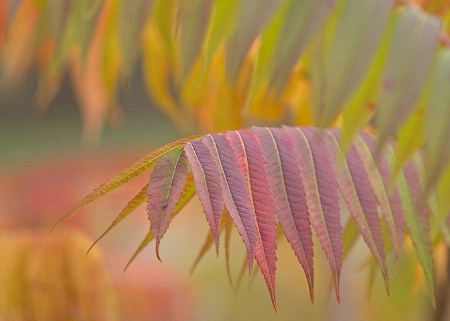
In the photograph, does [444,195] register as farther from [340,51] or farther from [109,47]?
[109,47]

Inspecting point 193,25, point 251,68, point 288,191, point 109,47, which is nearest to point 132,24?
point 193,25

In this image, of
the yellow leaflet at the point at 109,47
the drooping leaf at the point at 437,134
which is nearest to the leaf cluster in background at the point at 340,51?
the drooping leaf at the point at 437,134

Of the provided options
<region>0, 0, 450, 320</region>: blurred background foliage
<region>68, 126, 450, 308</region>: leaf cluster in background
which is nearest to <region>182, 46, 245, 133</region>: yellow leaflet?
<region>0, 0, 450, 320</region>: blurred background foliage

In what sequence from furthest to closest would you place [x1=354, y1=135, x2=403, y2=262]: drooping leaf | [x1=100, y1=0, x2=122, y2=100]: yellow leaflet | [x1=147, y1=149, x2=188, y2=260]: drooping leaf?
[x1=100, y1=0, x2=122, y2=100]: yellow leaflet < [x1=354, y1=135, x2=403, y2=262]: drooping leaf < [x1=147, y1=149, x2=188, y2=260]: drooping leaf

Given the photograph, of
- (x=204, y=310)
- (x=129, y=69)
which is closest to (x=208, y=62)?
(x=129, y=69)

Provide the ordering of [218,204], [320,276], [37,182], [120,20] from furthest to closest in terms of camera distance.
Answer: [37,182]
[320,276]
[120,20]
[218,204]

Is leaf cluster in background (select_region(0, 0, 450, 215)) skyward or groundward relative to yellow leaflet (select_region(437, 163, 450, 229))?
skyward

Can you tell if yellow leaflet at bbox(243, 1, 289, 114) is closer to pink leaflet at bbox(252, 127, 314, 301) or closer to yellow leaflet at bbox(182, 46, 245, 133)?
pink leaflet at bbox(252, 127, 314, 301)

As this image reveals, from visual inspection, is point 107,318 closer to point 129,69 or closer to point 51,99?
point 129,69
